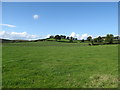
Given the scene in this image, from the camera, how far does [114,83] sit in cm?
361

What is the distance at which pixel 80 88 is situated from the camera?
10.6 feet

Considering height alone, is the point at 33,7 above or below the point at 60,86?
above

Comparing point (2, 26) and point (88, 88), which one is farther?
point (2, 26)

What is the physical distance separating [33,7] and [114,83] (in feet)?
13.9

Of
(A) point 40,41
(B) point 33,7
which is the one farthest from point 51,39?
(B) point 33,7

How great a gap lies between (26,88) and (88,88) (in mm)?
1892

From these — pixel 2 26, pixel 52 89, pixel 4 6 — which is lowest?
pixel 52 89

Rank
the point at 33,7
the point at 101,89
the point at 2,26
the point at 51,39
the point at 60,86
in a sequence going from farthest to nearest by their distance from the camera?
the point at 51,39
the point at 33,7
the point at 2,26
the point at 60,86
the point at 101,89

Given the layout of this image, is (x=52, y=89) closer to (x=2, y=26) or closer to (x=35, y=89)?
(x=35, y=89)

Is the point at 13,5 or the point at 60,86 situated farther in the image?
the point at 13,5

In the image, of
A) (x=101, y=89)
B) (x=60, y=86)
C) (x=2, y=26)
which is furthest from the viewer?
(x=2, y=26)

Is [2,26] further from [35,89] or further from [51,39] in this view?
[51,39]

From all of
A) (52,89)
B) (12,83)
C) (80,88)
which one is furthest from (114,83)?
(12,83)

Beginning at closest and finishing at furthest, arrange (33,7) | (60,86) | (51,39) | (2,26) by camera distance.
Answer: (60,86)
(2,26)
(33,7)
(51,39)
